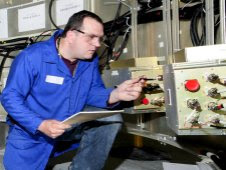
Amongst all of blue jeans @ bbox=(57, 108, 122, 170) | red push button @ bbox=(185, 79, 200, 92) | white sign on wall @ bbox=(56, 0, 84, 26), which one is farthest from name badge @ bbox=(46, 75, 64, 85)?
red push button @ bbox=(185, 79, 200, 92)

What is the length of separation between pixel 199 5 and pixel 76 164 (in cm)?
112

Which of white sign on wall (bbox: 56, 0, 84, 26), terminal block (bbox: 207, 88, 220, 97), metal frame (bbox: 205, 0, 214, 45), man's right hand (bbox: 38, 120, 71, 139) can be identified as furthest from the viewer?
white sign on wall (bbox: 56, 0, 84, 26)

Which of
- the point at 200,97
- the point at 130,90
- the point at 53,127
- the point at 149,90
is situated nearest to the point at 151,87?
the point at 149,90

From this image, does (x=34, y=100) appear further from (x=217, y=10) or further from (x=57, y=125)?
(x=217, y=10)

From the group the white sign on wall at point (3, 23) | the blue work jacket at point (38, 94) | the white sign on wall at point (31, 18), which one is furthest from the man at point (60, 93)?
the white sign on wall at point (3, 23)

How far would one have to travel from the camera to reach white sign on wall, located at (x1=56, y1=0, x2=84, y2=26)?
1.88 metres

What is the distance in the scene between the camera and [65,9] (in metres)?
1.95

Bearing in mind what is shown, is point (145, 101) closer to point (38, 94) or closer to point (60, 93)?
point (60, 93)

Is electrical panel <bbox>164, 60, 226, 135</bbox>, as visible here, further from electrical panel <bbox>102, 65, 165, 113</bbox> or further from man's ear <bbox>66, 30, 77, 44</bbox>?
man's ear <bbox>66, 30, 77, 44</bbox>

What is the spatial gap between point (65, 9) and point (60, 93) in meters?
0.69

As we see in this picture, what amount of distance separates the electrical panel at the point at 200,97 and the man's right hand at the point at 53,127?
49 centimetres

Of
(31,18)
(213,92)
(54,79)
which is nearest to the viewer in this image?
(213,92)

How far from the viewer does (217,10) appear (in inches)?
62.1

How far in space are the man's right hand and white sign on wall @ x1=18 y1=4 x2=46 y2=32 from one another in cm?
104
